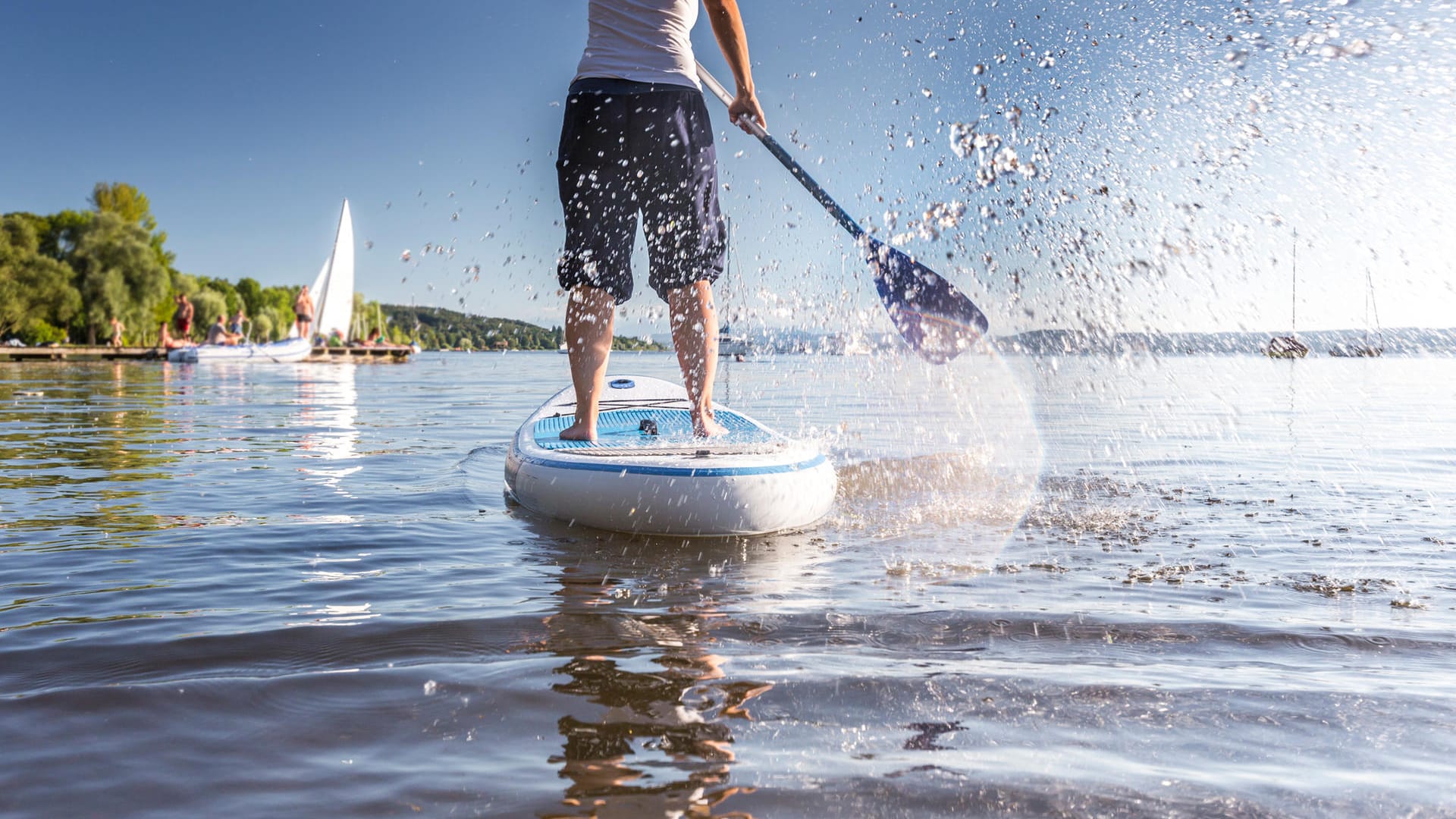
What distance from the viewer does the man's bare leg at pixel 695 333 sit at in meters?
4.54

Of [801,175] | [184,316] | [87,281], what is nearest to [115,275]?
[87,281]

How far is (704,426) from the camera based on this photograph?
4715 mm

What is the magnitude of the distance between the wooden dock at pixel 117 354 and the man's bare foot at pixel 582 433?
4202 cm

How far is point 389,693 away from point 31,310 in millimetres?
64695

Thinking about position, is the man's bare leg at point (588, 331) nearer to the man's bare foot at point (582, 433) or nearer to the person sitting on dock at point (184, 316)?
the man's bare foot at point (582, 433)

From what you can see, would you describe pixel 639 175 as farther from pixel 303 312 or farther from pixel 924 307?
pixel 303 312

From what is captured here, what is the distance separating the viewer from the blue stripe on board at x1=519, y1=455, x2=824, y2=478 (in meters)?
3.89

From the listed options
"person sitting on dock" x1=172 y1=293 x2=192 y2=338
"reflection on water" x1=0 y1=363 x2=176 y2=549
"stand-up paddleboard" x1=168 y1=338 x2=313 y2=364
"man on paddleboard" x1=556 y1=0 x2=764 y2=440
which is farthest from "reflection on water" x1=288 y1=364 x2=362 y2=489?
"person sitting on dock" x1=172 y1=293 x2=192 y2=338

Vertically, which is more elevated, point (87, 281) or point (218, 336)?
point (87, 281)

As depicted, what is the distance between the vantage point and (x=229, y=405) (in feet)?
42.0

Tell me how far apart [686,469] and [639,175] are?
4.80 feet

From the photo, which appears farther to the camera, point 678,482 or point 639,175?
point 639,175

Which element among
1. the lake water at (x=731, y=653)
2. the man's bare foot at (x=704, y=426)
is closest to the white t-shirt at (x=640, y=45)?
the man's bare foot at (x=704, y=426)

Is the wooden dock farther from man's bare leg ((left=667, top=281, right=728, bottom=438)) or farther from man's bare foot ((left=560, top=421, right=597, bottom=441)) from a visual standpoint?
man's bare leg ((left=667, top=281, right=728, bottom=438))
